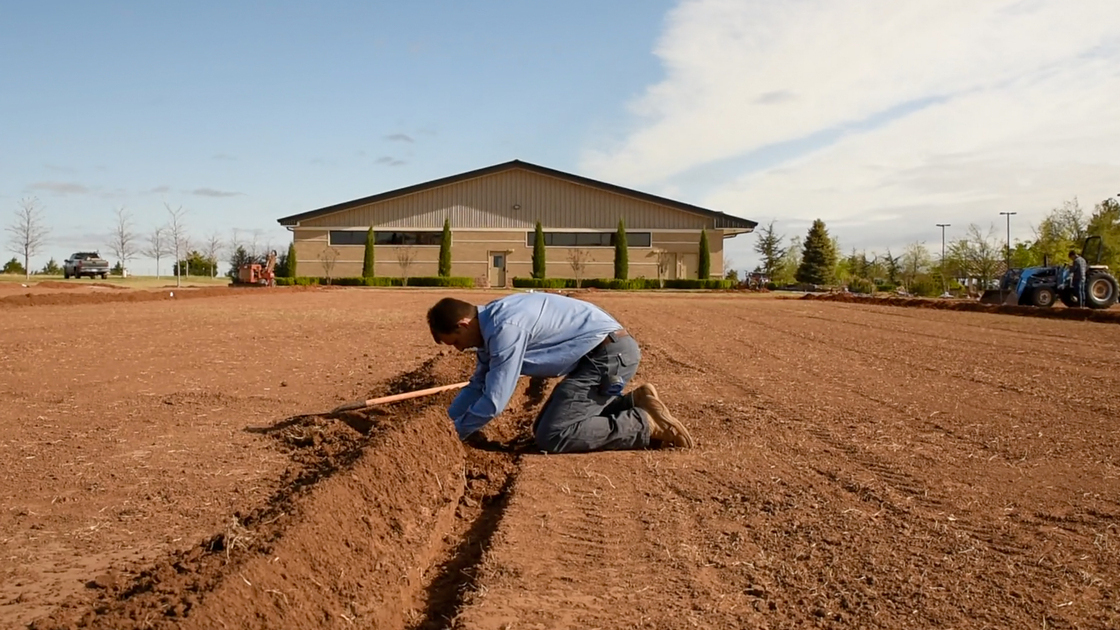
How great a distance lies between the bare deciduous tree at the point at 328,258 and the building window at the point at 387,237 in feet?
1.89

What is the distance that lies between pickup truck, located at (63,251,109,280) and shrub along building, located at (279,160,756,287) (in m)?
11.0

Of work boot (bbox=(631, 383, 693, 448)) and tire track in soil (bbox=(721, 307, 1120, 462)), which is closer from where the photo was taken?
work boot (bbox=(631, 383, 693, 448))

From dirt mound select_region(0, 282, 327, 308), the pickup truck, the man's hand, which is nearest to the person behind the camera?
the man's hand

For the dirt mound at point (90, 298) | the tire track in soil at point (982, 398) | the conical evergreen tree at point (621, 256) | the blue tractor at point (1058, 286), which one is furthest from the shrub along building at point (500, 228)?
the tire track in soil at point (982, 398)

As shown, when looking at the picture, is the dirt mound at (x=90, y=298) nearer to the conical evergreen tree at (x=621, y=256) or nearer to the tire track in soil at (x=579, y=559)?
the tire track in soil at (x=579, y=559)

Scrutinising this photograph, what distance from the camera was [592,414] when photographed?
19.9 ft

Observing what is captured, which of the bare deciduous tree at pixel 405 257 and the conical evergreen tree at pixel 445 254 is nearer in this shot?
the conical evergreen tree at pixel 445 254

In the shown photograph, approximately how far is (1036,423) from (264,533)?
6.02 meters

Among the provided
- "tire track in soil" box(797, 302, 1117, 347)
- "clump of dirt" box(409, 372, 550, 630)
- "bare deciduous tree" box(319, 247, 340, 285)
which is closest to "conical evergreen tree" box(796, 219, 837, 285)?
"bare deciduous tree" box(319, 247, 340, 285)

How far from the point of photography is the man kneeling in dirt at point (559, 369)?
5324mm

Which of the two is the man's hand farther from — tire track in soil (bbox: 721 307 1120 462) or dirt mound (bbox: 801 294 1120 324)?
dirt mound (bbox: 801 294 1120 324)

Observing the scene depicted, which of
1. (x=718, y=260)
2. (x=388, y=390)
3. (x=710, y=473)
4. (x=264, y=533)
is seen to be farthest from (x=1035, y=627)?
(x=718, y=260)

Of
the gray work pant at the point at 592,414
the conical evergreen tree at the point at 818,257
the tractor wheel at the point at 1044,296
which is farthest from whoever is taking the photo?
the conical evergreen tree at the point at 818,257

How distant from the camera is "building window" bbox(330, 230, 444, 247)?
57531mm
